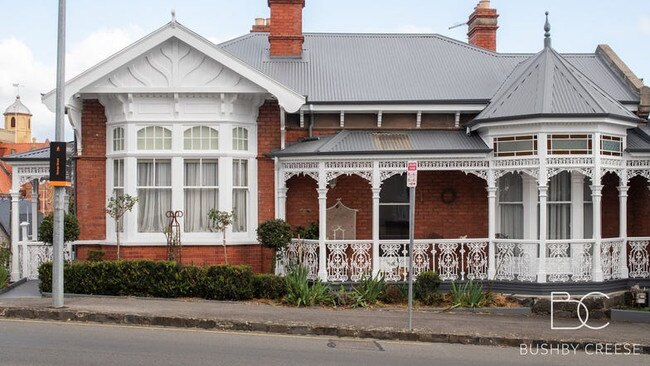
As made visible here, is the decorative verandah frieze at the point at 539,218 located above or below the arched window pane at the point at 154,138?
below

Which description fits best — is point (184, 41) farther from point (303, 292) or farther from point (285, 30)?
point (303, 292)

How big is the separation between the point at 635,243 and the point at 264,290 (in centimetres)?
857

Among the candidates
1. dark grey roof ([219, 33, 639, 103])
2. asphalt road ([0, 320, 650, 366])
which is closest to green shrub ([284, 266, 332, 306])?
asphalt road ([0, 320, 650, 366])

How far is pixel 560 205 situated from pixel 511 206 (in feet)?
3.69

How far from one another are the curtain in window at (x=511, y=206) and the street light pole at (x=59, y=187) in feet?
33.5

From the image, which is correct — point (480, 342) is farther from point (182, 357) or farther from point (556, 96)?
point (556, 96)

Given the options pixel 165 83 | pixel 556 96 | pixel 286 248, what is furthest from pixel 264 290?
pixel 556 96

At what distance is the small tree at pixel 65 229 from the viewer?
18.0 metres

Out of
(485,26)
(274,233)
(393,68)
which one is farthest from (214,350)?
(485,26)

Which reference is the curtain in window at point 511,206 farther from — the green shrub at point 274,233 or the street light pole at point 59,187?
the street light pole at point 59,187

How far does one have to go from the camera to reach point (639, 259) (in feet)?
62.6

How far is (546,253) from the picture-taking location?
18453 millimetres

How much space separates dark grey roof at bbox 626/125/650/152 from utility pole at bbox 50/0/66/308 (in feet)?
39.3

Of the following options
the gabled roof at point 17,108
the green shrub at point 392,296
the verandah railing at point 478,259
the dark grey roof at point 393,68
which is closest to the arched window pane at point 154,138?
the dark grey roof at point 393,68
